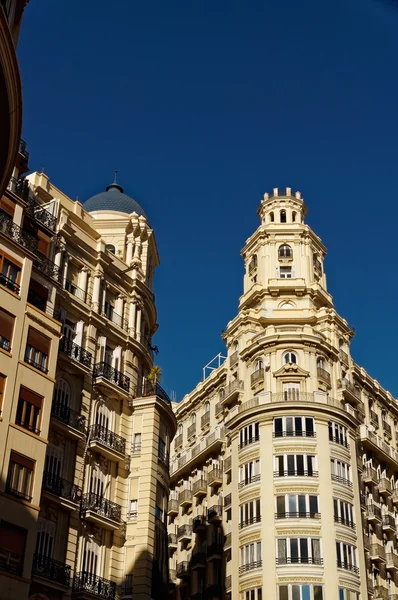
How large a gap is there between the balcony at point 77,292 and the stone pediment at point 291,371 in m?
20.0

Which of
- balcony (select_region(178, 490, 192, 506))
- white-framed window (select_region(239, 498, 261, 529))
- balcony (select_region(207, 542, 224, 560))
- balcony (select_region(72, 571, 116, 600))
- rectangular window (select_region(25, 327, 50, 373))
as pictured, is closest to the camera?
rectangular window (select_region(25, 327, 50, 373))

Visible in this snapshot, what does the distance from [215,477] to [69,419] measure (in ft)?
87.4

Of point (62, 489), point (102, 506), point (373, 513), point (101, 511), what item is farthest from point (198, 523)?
point (62, 489)

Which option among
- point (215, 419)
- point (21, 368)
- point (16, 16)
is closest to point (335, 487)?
point (215, 419)

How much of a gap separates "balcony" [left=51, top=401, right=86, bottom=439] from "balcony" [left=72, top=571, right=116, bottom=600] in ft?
21.9

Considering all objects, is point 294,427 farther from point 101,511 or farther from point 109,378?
point 101,511

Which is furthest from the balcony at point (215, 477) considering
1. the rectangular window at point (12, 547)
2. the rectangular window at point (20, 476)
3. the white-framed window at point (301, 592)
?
the rectangular window at point (12, 547)

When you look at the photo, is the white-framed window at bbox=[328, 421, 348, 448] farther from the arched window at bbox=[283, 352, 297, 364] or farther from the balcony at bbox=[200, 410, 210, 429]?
the balcony at bbox=[200, 410, 210, 429]

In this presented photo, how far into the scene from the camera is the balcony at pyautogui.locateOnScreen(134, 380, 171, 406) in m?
48.3

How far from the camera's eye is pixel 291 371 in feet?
206

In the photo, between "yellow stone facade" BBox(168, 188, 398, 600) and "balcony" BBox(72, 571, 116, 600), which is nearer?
"balcony" BBox(72, 571, 116, 600)

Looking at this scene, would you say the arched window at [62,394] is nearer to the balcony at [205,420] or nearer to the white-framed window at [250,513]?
the white-framed window at [250,513]

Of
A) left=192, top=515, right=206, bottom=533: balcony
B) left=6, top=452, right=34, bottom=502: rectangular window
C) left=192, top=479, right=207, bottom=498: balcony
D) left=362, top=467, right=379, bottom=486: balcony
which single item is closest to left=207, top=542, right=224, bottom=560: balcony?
left=192, top=515, right=206, bottom=533: balcony

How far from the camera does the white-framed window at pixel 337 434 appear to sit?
59.5 m
